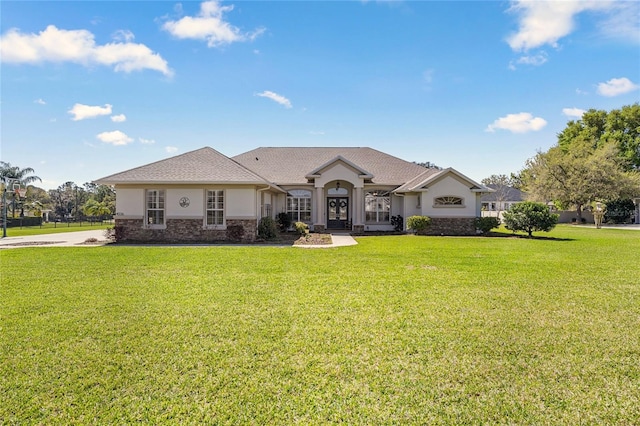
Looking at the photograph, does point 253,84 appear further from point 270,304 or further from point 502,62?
point 270,304

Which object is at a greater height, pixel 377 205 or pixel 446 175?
pixel 446 175

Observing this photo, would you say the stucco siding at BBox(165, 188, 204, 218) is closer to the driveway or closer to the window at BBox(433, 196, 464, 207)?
the driveway

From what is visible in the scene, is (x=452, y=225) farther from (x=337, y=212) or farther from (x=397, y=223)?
(x=337, y=212)

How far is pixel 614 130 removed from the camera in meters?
44.5

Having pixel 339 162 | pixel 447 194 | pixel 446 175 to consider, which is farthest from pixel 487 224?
pixel 339 162

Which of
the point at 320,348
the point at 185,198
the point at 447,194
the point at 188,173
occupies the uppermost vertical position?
the point at 188,173

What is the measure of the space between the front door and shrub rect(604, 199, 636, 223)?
3090 centimetres

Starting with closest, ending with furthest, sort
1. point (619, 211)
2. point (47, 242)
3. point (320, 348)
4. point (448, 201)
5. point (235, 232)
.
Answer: point (320, 348)
point (47, 242)
point (235, 232)
point (448, 201)
point (619, 211)

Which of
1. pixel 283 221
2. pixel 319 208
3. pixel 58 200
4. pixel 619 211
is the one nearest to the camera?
pixel 319 208

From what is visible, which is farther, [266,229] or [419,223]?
[419,223]

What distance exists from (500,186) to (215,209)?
57495 millimetres

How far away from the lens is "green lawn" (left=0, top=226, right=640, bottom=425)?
10.7 feet

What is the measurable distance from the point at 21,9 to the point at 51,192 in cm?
7254

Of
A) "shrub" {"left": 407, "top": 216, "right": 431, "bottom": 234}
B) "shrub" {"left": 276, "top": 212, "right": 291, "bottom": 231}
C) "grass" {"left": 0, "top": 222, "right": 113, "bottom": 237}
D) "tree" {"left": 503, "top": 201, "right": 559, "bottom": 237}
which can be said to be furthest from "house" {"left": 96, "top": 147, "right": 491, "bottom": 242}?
"grass" {"left": 0, "top": 222, "right": 113, "bottom": 237}
